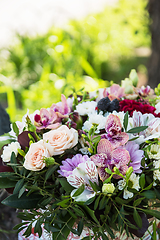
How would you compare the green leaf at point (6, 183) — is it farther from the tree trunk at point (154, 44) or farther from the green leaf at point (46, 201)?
the tree trunk at point (154, 44)

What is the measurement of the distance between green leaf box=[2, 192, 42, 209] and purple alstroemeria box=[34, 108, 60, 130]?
5.3 inches

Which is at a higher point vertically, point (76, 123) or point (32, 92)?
point (76, 123)

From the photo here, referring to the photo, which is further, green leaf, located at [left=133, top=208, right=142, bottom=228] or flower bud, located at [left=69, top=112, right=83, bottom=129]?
flower bud, located at [left=69, top=112, right=83, bottom=129]

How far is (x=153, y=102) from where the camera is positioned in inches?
23.0

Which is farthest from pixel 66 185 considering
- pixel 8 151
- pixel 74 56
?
pixel 74 56

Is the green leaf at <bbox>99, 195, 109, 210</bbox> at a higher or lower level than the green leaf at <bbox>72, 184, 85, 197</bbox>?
lower

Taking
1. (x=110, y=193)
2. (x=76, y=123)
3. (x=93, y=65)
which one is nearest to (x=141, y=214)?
(x=110, y=193)

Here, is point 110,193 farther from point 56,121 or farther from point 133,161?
point 56,121

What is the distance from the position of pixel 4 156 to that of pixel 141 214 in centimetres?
27

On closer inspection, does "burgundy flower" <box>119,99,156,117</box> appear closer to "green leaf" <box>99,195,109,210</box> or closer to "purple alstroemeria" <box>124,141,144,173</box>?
"purple alstroemeria" <box>124,141,144,173</box>

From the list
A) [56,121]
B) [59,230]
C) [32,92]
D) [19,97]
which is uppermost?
[56,121]

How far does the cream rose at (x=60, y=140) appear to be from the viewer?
0.40 m

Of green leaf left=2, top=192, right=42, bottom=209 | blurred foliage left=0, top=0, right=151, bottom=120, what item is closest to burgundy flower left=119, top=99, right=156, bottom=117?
green leaf left=2, top=192, right=42, bottom=209

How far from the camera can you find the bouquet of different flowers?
1.17 feet
